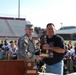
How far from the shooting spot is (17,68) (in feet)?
11.4

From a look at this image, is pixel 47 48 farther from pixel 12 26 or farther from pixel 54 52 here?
pixel 12 26

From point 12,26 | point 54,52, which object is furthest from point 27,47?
point 12,26

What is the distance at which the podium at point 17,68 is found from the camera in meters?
3.43

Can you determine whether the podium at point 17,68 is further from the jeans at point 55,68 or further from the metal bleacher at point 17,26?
the metal bleacher at point 17,26

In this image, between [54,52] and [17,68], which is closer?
[17,68]

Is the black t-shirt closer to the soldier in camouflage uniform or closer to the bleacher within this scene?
the soldier in camouflage uniform

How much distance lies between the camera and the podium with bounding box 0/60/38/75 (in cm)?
343

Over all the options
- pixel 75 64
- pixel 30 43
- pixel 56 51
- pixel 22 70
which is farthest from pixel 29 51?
pixel 75 64

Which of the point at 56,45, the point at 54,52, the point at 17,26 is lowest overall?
the point at 54,52

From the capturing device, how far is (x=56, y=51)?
175 inches

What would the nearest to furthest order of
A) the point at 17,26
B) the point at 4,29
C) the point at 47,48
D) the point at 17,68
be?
the point at 17,68, the point at 47,48, the point at 4,29, the point at 17,26

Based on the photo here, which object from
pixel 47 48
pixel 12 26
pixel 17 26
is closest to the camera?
pixel 47 48

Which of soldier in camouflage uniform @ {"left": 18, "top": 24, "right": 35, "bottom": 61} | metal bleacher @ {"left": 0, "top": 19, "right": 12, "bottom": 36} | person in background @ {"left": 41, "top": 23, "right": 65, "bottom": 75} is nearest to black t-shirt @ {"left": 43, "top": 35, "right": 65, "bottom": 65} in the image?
person in background @ {"left": 41, "top": 23, "right": 65, "bottom": 75}

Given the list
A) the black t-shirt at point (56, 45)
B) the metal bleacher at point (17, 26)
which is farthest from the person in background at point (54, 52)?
the metal bleacher at point (17, 26)
